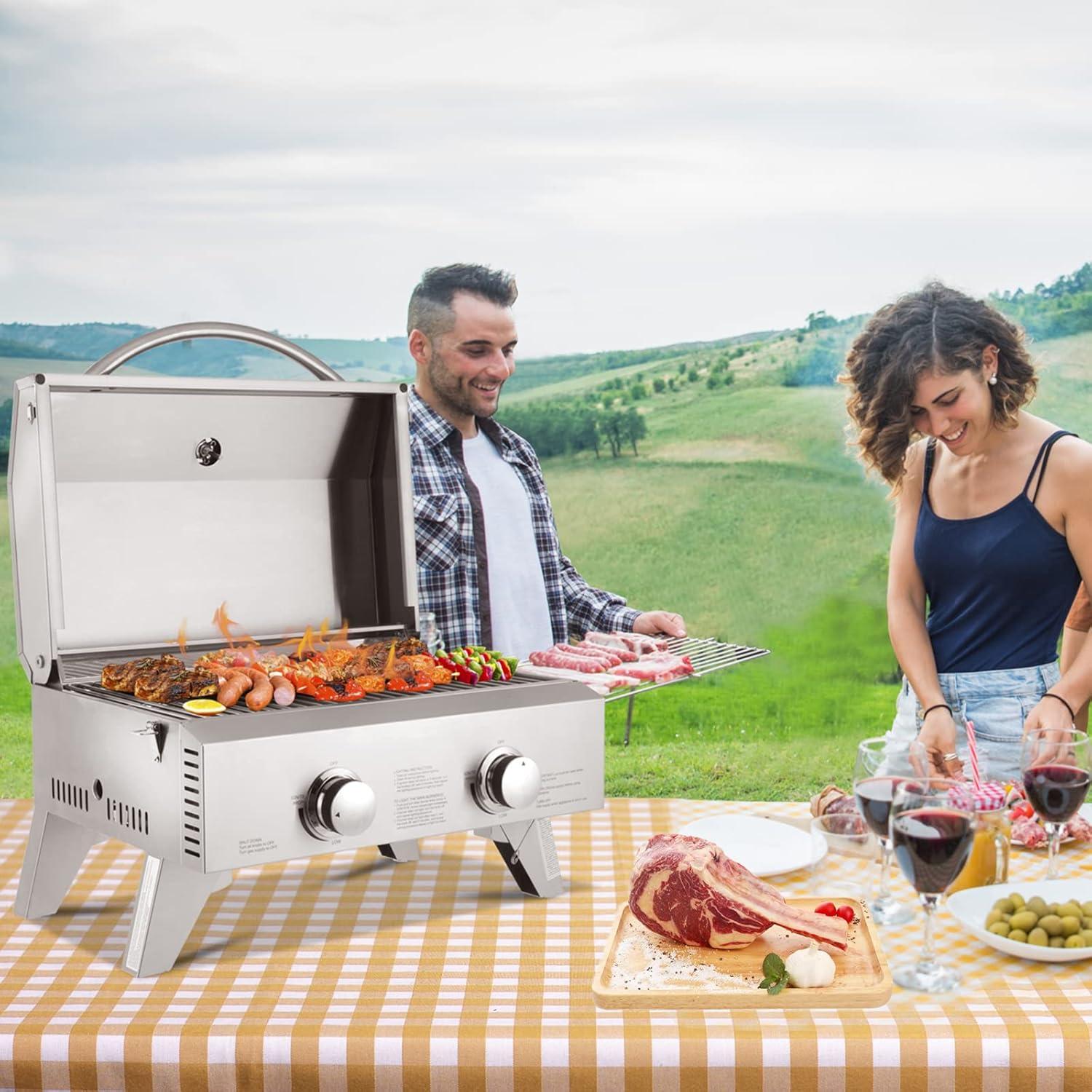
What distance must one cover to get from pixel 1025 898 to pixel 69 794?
109cm

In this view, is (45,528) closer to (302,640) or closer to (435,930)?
(302,640)

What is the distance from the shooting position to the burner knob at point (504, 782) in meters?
1.46

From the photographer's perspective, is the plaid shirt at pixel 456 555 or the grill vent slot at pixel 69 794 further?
the plaid shirt at pixel 456 555

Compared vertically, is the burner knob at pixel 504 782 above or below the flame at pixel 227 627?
below

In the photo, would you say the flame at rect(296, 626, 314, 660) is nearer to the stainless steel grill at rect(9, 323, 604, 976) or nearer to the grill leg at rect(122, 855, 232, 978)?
the stainless steel grill at rect(9, 323, 604, 976)

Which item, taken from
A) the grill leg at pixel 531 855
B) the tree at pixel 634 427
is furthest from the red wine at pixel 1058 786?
the tree at pixel 634 427

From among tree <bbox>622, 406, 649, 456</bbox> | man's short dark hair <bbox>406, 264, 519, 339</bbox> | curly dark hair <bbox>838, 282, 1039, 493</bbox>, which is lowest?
tree <bbox>622, 406, 649, 456</bbox>

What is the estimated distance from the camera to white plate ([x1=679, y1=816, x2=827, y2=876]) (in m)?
1.62

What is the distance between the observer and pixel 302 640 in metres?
1.77

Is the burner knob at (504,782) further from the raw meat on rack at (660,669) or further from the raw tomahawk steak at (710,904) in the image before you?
the raw meat on rack at (660,669)

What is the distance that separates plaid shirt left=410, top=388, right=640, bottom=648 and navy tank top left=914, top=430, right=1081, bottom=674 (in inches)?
32.8

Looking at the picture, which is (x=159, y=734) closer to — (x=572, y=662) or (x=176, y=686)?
(x=176, y=686)

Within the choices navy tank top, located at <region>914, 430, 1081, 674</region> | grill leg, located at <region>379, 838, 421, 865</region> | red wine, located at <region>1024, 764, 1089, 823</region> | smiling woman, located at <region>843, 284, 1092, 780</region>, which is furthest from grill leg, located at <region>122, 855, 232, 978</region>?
navy tank top, located at <region>914, 430, 1081, 674</region>

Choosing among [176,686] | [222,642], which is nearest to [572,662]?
[222,642]
